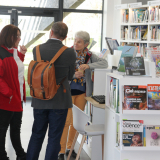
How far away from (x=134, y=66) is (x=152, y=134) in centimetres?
61

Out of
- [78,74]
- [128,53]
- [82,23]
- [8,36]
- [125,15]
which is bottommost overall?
[78,74]

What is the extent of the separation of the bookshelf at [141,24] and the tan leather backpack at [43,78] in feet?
13.8

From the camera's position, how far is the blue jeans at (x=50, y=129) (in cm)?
236

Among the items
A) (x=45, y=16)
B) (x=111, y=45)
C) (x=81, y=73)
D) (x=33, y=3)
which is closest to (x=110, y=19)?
(x=45, y=16)

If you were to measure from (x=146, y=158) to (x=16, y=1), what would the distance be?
6.27m

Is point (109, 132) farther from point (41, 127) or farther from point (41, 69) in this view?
point (41, 69)

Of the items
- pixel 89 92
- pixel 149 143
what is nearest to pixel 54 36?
pixel 89 92

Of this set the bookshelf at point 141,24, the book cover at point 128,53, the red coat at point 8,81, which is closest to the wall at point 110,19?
the bookshelf at point 141,24

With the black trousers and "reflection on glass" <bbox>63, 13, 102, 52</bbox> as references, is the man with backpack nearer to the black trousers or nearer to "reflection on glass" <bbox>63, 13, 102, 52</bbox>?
the black trousers

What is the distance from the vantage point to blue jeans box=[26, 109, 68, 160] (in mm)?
2363

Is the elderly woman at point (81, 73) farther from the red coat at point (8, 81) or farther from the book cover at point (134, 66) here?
the book cover at point (134, 66)

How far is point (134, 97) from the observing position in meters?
2.14

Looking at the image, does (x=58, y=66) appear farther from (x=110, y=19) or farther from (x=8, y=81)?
(x=110, y=19)

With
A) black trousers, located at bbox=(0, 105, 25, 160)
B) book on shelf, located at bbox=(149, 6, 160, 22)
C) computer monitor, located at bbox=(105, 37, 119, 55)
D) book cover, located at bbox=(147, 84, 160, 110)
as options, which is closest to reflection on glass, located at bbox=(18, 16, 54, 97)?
book on shelf, located at bbox=(149, 6, 160, 22)
